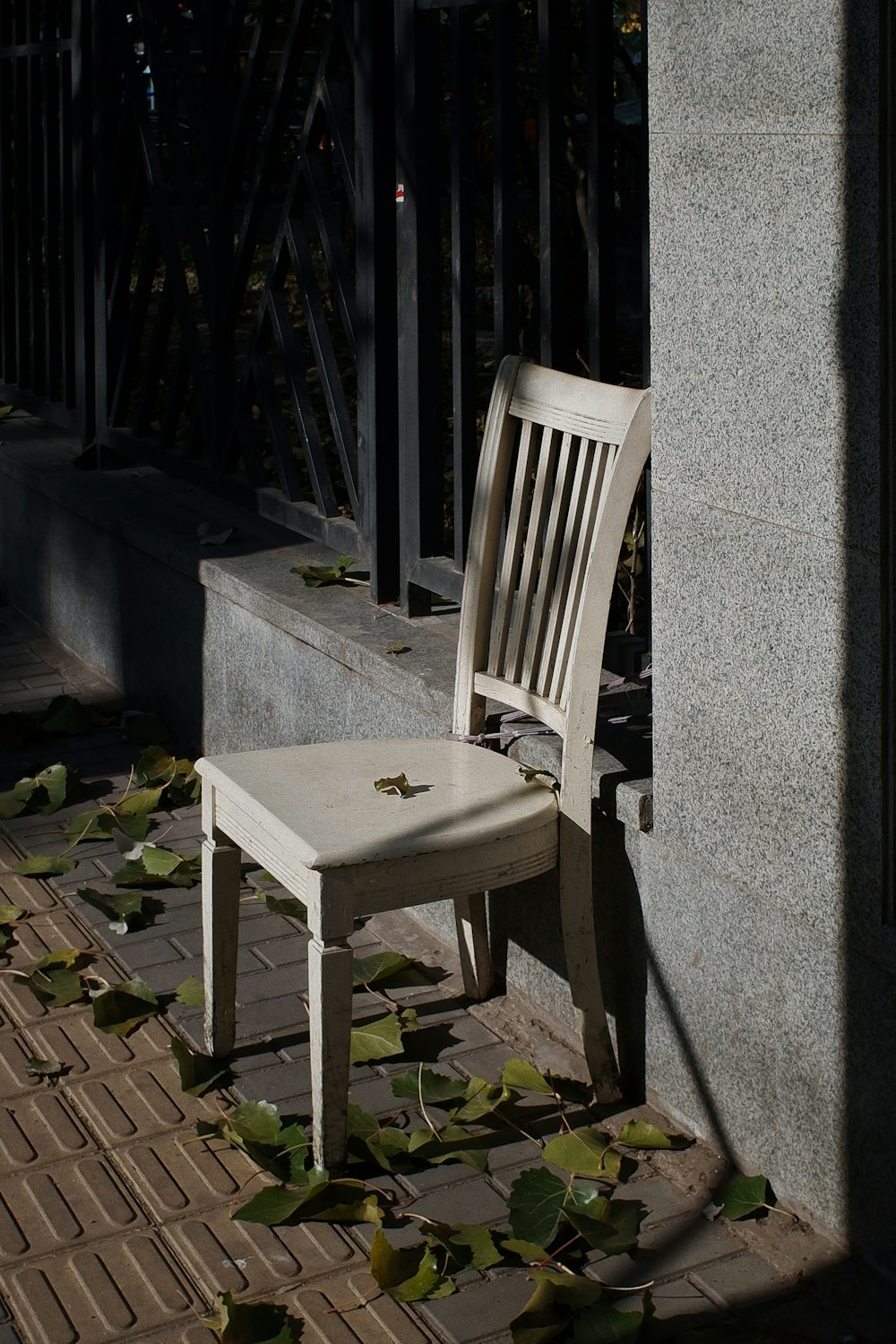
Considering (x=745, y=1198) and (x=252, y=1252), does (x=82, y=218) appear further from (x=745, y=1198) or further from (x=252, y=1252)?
(x=745, y=1198)

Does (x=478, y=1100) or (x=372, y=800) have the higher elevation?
(x=372, y=800)

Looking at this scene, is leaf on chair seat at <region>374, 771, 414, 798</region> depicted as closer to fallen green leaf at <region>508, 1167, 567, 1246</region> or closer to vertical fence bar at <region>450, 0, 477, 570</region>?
fallen green leaf at <region>508, 1167, 567, 1246</region>

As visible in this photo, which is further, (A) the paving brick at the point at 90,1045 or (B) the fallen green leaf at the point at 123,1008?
(B) the fallen green leaf at the point at 123,1008

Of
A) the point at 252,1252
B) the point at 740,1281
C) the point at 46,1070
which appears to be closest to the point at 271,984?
the point at 46,1070

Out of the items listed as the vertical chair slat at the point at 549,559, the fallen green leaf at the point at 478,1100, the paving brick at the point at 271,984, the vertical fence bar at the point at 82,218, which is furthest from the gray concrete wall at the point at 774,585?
the vertical fence bar at the point at 82,218

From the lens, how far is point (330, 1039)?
116 inches

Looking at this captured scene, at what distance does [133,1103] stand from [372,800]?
814mm

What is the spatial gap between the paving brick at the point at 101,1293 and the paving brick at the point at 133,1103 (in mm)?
360

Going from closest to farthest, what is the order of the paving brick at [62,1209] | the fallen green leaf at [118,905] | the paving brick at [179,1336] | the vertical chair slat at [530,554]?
the paving brick at [179,1336], the paving brick at [62,1209], the vertical chair slat at [530,554], the fallen green leaf at [118,905]

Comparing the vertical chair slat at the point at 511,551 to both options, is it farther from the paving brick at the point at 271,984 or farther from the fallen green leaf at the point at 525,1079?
the paving brick at the point at 271,984

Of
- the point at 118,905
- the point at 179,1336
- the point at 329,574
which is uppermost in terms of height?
the point at 329,574

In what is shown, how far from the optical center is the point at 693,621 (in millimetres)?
2893

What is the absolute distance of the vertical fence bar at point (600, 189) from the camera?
3.35 m

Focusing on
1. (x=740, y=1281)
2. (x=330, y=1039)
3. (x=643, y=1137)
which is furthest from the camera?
(x=643, y=1137)
